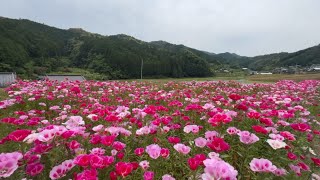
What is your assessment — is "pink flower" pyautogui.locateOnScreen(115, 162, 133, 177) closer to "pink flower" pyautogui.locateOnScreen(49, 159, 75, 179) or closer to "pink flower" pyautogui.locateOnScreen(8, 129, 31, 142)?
"pink flower" pyautogui.locateOnScreen(49, 159, 75, 179)

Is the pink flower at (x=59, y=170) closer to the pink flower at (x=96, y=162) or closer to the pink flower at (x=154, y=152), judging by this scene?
the pink flower at (x=96, y=162)

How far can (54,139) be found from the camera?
2.51m

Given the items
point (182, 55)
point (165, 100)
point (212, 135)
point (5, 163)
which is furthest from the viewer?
point (182, 55)

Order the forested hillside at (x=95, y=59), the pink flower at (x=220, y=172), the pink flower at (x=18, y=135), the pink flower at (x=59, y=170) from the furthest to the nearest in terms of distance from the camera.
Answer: the forested hillside at (x=95, y=59), the pink flower at (x=18, y=135), the pink flower at (x=59, y=170), the pink flower at (x=220, y=172)

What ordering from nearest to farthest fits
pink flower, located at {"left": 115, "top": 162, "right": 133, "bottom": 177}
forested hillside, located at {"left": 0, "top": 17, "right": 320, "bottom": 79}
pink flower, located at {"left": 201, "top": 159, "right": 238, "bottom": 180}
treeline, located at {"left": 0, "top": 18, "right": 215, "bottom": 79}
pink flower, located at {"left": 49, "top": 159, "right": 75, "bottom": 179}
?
pink flower, located at {"left": 201, "top": 159, "right": 238, "bottom": 180} < pink flower, located at {"left": 115, "top": 162, "right": 133, "bottom": 177} < pink flower, located at {"left": 49, "top": 159, "right": 75, "bottom": 179} < forested hillside, located at {"left": 0, "top": 17, "right": 320, "bottom": 79} < treeline, located at {"left": 0, "top": 18, "right": 215, "bottom": 79}

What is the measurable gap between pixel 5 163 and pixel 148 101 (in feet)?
19.0

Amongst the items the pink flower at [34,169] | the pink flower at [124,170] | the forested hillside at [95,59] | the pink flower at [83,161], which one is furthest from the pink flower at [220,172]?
the forested hillside at [95,59]

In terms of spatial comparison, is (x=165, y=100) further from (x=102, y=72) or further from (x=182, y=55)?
(x=182, y=55)

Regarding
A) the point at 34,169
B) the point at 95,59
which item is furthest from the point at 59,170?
the point at 95,59

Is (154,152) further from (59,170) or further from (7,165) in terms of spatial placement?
(7,165)

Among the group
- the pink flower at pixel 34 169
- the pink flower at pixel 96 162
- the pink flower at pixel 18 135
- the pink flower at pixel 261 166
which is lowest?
the pink flower at pixel 34 169

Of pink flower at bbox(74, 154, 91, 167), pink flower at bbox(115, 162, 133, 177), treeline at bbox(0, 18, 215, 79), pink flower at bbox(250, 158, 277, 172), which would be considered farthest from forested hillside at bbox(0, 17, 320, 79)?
pink flower at bbox(250, 158, 277, 172)

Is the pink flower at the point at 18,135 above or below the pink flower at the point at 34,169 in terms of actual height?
above

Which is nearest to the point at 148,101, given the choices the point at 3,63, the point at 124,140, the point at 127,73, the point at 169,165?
the point at 124,140
